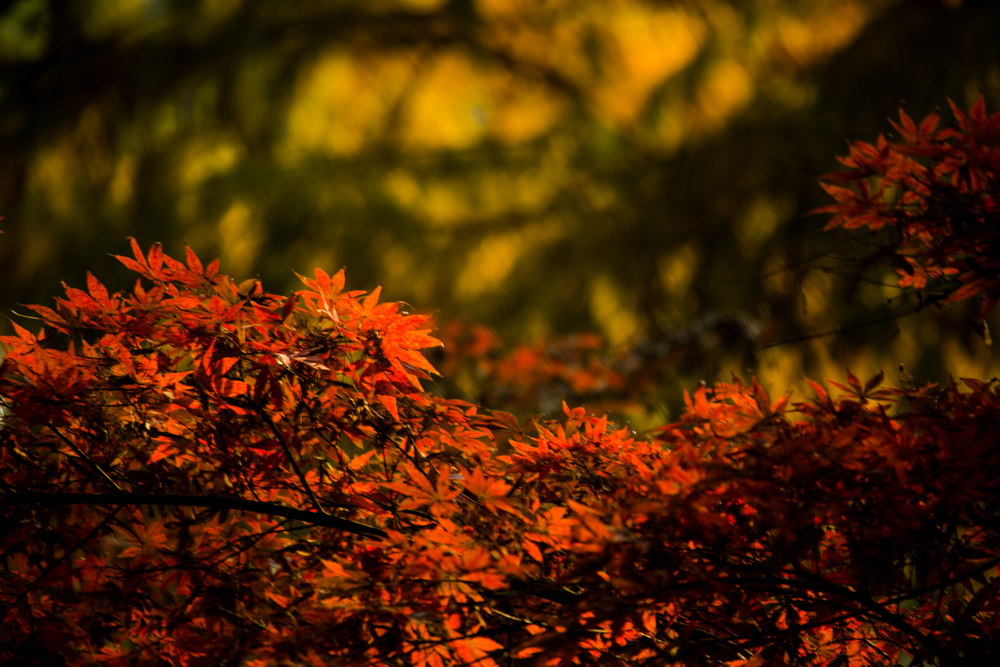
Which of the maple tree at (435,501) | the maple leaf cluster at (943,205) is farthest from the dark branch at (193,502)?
the maple leaf cluster at (943,205)

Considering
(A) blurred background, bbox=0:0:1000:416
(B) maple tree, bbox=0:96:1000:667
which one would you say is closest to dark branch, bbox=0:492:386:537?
(B) maple tree, bbox=0:96:1000:667

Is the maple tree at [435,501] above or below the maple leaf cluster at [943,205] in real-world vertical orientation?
below

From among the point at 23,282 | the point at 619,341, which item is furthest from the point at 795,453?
the point at 23,282

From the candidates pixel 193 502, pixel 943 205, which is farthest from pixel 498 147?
pixel 193 502

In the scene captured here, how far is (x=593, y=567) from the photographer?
2.64 ft

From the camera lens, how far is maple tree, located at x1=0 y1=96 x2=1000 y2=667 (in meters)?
0.92

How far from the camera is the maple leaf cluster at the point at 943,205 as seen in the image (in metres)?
0.99

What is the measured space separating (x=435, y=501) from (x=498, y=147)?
322 cm

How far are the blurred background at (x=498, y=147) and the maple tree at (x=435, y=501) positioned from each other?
2152mm

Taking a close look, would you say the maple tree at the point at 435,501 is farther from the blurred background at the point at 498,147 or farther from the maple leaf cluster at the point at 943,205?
the blurred background at the point at 498,147

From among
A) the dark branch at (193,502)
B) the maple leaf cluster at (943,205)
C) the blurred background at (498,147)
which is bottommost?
the dark branch at (193,502)

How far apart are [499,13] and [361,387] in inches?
Answer: 137

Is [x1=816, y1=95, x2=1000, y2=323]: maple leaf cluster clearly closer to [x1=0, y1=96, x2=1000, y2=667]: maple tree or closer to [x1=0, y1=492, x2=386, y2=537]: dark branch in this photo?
[x1=0, y1=96, x2=1000, y2=667]: maple tree

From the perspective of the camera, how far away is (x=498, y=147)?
3895mm
